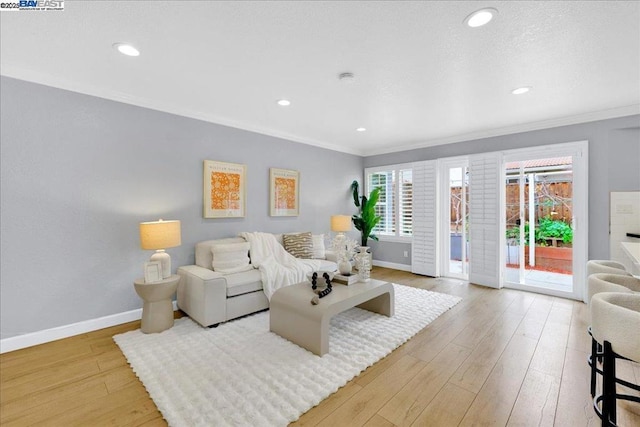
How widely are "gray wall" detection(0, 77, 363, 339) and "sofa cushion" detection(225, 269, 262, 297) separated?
0.88 m

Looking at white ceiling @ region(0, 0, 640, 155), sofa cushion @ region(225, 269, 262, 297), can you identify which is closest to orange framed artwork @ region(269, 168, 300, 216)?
white ceiling @ region(0, 0, 640, 155)

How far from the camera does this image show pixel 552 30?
192cm

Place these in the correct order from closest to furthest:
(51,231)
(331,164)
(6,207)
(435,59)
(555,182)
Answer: (435,59)
(6,207)
(51,231)
(555,182)
(331,164)

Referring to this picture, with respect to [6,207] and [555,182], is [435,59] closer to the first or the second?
[555,182]

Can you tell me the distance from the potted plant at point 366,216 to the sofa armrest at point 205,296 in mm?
3342

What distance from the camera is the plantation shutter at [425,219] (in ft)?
16.6

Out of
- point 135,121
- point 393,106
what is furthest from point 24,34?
point 393,106

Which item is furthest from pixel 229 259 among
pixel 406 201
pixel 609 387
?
pixel 406 201

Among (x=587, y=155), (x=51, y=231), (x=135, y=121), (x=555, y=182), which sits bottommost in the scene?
(x=51, y=231)

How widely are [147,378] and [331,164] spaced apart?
173 inches

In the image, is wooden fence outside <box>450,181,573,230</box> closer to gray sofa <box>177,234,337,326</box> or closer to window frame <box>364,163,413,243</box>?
window frame <box>364,163,413,243</box>

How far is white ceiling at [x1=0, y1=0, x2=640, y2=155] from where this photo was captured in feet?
5.85

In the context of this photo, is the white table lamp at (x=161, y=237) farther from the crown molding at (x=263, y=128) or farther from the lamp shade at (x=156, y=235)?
the crown molding at (x=263, y=128)

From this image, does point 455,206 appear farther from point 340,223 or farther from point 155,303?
point 155,303
